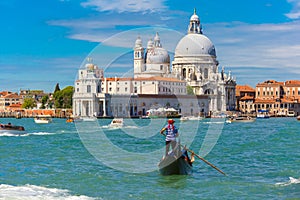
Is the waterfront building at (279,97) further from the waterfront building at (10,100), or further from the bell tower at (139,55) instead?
the waterfront building at (10,100)

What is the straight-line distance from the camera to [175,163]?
12.6 m

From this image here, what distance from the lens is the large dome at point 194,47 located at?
83875mm

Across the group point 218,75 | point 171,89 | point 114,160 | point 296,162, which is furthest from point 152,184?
point 218,75

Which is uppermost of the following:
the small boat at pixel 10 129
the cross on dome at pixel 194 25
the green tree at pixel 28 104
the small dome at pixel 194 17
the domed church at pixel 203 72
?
the small dome at pixel 194 17

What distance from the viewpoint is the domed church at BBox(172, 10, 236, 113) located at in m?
81.4

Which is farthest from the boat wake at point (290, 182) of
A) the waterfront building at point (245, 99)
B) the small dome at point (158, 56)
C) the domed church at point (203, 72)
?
the waterfront building at point (245, 99)

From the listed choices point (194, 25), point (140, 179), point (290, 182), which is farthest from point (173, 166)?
point (194, 25)

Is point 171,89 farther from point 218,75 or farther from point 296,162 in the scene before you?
point 296,162

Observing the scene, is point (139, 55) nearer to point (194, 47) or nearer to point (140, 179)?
point (194, 47)

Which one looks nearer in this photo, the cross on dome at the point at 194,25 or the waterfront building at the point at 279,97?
the waterfront building at the point at 279,97

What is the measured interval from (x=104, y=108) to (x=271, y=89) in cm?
3208

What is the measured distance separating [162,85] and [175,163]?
5957 centimetres

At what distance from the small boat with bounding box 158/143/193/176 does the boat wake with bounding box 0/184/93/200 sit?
235 cm

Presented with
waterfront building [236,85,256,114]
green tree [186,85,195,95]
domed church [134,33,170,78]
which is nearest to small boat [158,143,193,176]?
green tree [186,85,195,95]
